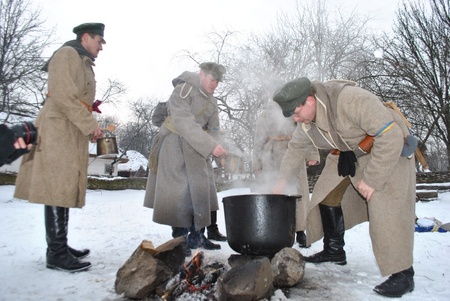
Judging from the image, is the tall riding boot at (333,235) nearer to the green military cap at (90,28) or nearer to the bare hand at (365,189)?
the bare hand at (365,189)

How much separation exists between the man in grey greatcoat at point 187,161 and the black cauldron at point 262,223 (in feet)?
2.34

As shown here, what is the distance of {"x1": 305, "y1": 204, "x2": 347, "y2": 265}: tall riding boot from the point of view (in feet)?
11.4

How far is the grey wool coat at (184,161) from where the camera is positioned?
12.3 ft

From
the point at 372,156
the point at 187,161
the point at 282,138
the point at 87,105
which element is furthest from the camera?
the point at 282,138

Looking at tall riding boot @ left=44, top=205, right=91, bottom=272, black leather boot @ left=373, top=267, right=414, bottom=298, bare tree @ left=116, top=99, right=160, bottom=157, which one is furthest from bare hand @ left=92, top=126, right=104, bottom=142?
bare tree @ left=116, top=99, right=160, bottom=157

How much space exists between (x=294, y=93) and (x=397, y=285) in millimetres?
1695

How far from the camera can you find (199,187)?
3.84 meters

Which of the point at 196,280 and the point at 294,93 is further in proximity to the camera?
the point at 294,93

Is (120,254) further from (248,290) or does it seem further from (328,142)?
(328,142)

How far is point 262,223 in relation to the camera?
121 inches

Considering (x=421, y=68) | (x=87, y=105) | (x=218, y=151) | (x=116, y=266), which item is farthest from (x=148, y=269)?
(x=421, y=68)

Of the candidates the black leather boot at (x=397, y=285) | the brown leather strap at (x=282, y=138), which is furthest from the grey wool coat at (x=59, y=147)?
the brown leather strap at (x=282, y=138)

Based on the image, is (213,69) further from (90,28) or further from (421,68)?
(421,68)

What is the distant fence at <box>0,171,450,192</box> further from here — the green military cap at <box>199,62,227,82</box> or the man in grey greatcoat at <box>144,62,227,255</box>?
the green military cap at <box>199,62,227,82</box>
